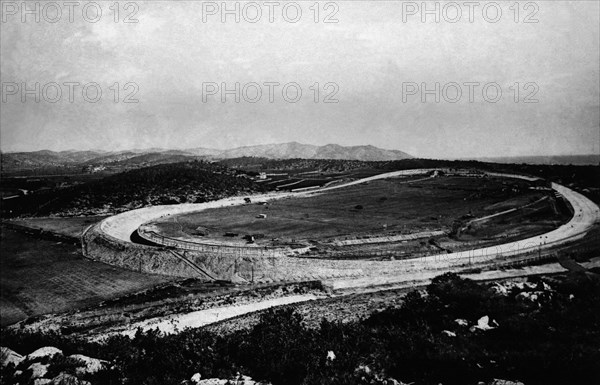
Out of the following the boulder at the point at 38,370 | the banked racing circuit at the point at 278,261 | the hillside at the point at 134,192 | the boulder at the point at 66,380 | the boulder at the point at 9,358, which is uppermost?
the boulder at the point at 66,380

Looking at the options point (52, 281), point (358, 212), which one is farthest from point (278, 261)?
point (358, 212)

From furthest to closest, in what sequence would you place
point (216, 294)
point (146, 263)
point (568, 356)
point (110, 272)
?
1. point (146, 263)
2. point (110, 272)
3. point (216, 294)
4. point (568, 356)

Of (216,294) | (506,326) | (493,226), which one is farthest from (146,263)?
(493,226)

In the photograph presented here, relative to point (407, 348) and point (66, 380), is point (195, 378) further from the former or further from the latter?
point (407, 348)

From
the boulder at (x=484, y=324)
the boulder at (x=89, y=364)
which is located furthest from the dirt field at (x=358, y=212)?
the boulder at (x=89, y=364)

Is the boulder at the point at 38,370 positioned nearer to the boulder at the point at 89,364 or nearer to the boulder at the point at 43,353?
the boulder at the point at 43,353

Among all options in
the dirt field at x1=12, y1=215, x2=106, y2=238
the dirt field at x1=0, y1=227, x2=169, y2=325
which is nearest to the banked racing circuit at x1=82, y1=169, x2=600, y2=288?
the dirt field at x1=0, y1=227, x2=169, y2=325

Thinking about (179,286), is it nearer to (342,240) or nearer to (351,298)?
(351,298)
